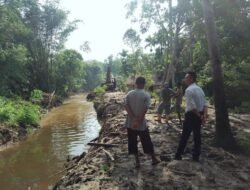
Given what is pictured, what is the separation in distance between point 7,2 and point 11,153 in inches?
935

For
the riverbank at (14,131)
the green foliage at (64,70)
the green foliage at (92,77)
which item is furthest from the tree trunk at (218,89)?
the green foliage at (92,77)

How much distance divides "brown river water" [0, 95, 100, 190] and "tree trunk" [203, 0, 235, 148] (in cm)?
451

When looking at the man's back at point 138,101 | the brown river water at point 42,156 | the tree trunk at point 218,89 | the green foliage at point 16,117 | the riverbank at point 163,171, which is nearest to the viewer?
the riverbank at point 163,171

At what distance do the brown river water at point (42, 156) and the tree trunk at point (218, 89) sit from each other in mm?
4505

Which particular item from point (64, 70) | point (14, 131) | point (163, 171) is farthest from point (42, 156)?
point (64, 70)

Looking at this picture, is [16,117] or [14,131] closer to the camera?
[14,131]

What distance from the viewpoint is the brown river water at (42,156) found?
448 inches

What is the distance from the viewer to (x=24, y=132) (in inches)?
771

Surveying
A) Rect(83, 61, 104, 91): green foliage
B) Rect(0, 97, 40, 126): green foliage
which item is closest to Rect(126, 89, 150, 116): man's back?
Rect(0, 97, 40, 126): green foliage

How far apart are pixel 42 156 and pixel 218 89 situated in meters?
8.52

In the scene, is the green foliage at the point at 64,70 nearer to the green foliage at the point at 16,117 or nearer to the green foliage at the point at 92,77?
the green foliage at the point at 16,117

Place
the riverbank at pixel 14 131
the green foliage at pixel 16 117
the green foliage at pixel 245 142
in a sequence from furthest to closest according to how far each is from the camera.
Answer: the green foliage at pixel 16 117
the riverbank at pixel 14 131
the green foliage at pixel 245 142

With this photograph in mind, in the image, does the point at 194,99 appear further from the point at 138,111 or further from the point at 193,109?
the point at 138,111

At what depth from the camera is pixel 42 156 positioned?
15.0 metres
